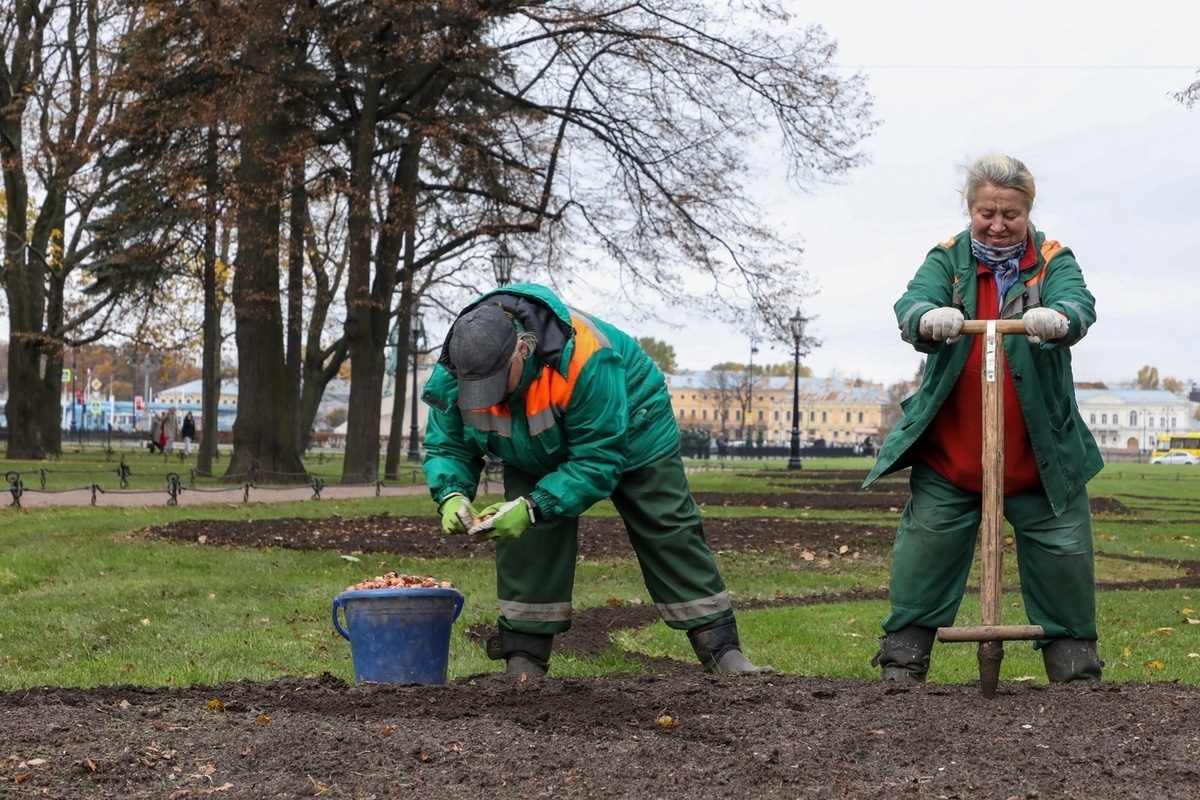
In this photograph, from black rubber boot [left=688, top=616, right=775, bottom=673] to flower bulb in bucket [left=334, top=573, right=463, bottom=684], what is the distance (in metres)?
0.95

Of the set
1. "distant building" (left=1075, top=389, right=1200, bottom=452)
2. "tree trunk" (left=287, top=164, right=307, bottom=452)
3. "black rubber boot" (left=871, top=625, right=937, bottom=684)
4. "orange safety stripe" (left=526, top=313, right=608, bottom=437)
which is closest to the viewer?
"orange safety stripe" (left=526, top=313, right=608, bottom=437)

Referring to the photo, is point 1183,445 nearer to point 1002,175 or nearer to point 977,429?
point 977,429

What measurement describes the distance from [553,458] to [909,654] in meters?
1.47

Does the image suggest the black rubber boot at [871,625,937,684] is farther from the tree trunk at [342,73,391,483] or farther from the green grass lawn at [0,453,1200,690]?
the tree trunk at [342,73,391,483]

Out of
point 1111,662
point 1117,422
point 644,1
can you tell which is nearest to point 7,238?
point 644,1

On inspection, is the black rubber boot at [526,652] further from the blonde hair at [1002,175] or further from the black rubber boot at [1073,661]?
the blonde hair at [1002,175]

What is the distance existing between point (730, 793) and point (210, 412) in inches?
1085

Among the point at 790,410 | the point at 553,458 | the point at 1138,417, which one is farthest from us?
the point at 790,410

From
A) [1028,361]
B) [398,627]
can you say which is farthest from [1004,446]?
[398,627]

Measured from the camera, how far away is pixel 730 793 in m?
3.54

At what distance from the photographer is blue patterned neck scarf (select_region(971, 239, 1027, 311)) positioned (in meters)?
5.16

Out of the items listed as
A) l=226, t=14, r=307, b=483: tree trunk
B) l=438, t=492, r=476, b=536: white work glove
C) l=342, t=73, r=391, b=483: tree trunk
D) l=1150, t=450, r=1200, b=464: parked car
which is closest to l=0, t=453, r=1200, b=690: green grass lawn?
l=438, t=492, r=476, b=536: white work glove

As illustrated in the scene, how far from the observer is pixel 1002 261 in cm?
518

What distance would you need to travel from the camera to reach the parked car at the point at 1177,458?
3255 inches
